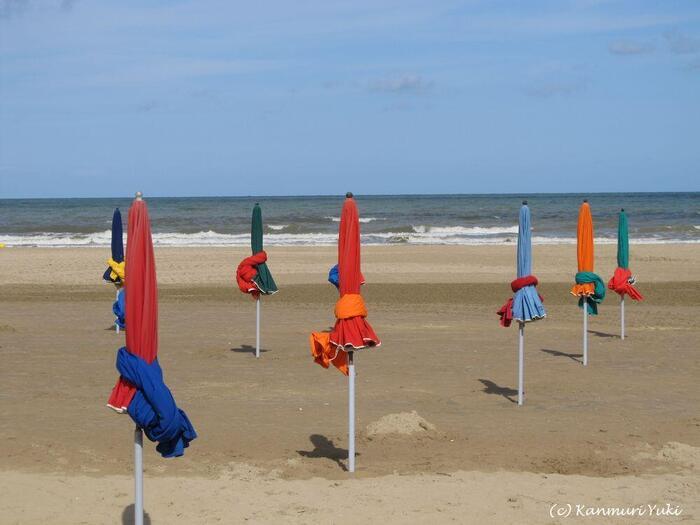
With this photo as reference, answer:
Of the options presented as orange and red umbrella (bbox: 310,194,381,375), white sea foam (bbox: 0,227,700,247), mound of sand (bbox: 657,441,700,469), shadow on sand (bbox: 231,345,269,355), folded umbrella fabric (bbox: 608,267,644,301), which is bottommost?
mound of sand (bbox: 657,441,700,469)

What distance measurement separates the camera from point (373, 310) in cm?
2008

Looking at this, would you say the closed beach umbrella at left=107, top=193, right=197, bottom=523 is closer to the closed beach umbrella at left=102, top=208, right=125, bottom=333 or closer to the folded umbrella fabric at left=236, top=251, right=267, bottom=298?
the folded umbrella fabric at left=236, top=251, right=267, bottom=298

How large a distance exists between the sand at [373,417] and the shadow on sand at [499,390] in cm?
4

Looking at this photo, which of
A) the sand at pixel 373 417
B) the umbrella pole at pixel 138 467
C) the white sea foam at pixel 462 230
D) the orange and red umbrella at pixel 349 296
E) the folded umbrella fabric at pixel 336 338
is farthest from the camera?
the white sea foam at pixel 462 230

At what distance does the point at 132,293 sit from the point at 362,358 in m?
8.84

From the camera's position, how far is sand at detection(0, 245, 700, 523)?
25.8 feet

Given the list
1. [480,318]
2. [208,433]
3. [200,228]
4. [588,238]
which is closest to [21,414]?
[208,433]

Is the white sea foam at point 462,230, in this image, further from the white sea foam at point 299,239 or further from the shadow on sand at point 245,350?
the shadow on sand at point 245,350

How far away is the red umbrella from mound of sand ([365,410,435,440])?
4241 mm

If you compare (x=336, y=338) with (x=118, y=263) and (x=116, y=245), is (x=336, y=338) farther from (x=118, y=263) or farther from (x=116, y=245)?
(x=118, y=263)

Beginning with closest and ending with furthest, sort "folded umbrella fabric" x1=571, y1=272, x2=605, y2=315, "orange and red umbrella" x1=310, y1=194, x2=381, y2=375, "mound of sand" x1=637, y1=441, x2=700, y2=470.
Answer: "orange and red umbrella" x1=310, y1=194, x2=381, y2=375, "mound of sand" x1=637, y1=441, x2=700, y2=470, "folded umbrella fabric" x1=571, y1=272, x2=605, y2=315

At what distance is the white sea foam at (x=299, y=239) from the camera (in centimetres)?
4659

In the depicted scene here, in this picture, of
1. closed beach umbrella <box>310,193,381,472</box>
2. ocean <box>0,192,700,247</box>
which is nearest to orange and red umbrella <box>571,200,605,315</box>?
closed beach umbrella <box>310,193,381,472</box>

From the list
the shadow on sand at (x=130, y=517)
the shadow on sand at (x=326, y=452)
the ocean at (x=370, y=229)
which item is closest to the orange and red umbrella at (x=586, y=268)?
the shadow on sand at (x=326, y=452)
